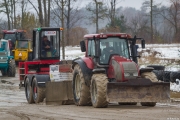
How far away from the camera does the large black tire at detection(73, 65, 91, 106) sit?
15609 millimetres

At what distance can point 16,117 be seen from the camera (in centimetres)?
1309

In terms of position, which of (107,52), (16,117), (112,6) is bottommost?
(16,117)

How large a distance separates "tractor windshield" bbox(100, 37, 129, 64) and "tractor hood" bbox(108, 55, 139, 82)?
48 cm

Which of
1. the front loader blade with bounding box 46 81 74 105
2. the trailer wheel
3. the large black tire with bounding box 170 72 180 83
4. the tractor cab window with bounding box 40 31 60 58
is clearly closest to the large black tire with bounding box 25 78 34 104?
the trailer wheel

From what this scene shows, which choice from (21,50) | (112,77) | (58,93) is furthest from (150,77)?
→ (21,50)

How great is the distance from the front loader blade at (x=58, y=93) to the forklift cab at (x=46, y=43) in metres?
4.62

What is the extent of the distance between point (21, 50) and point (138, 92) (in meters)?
26.0

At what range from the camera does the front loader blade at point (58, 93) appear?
1700 cm

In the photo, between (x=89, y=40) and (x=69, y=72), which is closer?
(x=89, y=40)

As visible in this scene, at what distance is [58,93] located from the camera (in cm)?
1703

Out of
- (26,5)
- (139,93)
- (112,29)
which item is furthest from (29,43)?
(139,93)

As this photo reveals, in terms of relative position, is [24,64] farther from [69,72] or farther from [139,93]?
[139,93]

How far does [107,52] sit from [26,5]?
153 ft

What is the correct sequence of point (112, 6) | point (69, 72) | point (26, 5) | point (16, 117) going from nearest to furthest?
point (16, 117) → point (69, 72) → point (112, 6) → point (26, 5)
